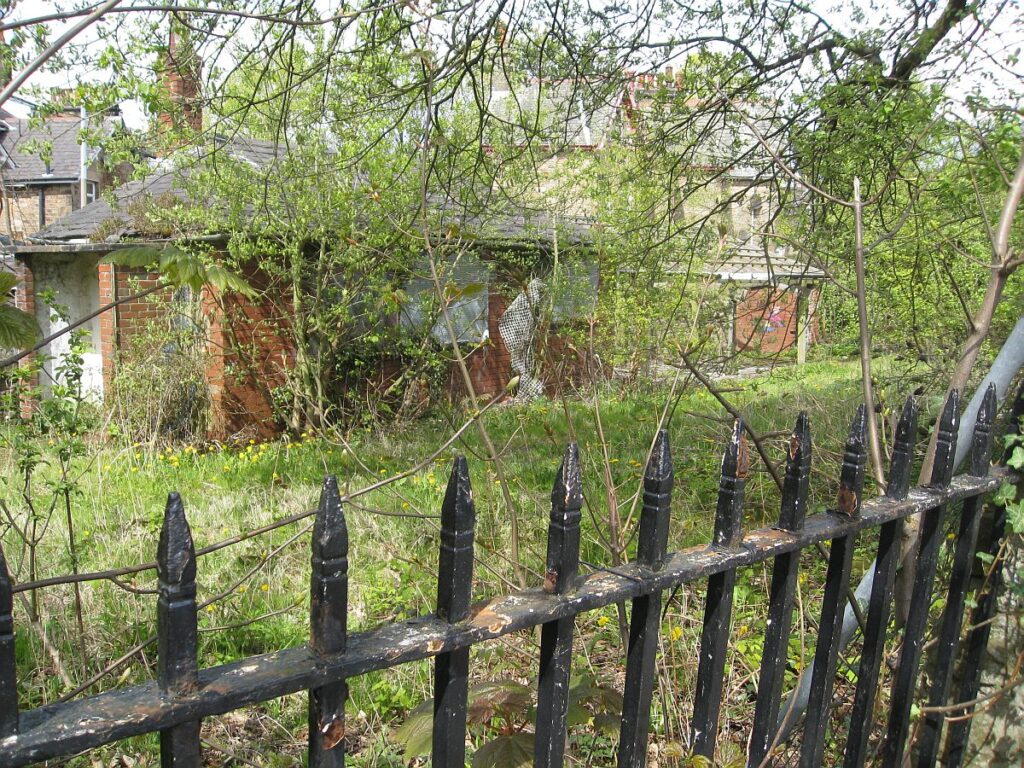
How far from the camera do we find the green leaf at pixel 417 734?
62.7 inches

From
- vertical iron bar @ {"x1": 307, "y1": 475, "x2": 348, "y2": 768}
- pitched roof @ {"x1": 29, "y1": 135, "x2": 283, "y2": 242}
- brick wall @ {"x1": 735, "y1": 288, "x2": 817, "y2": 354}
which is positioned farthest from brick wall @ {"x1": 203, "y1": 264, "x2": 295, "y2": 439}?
vertical iron bar @ {"x1": 307, "y1": 475, "x2": 348, "y2": 768}

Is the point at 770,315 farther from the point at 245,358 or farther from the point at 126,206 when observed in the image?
the point at 126,206

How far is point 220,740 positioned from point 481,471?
364cm

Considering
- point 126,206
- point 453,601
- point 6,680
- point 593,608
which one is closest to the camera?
point 6,680

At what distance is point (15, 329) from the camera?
6.62 ft

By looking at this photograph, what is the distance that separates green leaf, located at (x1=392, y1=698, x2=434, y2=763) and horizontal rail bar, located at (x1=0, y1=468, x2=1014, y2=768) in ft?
1.58

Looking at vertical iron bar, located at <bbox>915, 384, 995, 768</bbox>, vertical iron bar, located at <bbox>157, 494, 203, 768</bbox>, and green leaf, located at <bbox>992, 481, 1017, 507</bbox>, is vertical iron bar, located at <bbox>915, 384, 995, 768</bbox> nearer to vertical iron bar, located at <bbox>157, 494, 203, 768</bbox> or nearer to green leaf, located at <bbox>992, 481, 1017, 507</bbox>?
green leaf, located at <bbox>992, 481, 1017, 507</bbox>

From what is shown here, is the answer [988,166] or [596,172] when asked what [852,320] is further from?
[988,166]

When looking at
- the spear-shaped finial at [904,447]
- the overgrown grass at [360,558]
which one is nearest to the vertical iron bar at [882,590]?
the spear-shaped finial at [904,447]

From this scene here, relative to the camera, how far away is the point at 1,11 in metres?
2.44

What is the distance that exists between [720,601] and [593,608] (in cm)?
39

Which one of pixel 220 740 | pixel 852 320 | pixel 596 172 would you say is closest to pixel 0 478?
pixel 220 740

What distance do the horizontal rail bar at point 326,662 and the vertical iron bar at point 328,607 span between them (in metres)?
0.02

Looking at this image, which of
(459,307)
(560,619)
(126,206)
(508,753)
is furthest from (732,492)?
(126,206)
